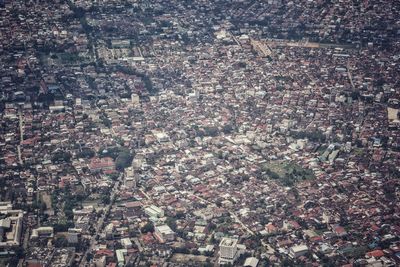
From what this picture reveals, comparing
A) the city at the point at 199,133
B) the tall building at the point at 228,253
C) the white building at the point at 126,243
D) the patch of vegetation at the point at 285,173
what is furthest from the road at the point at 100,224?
the patch of vegetation at the point at 285,173

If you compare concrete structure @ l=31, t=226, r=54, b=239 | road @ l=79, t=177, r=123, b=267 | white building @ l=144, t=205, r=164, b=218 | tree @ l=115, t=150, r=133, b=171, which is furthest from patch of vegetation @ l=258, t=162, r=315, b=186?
concrete structure @ l=31, t=226, r=54, b=239

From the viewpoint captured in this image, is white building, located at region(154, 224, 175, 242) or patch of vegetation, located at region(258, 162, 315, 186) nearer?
white building, located at region(154, 224, 175, 242)

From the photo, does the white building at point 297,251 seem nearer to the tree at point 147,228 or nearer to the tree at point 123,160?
the tree at point 147,228

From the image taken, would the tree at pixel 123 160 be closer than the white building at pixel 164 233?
No

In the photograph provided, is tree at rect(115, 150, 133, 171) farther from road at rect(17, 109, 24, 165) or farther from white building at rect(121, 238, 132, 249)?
white building at rect(121, 238, 132, 249)

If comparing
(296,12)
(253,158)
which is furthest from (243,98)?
Result: (296,12)

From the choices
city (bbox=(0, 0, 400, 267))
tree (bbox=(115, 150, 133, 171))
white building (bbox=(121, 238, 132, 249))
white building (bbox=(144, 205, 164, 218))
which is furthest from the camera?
tree (bbox=(115, 150, 133, 171))

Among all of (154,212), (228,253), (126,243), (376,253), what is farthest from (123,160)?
(376,253)

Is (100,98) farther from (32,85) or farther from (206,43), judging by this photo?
(206,43)

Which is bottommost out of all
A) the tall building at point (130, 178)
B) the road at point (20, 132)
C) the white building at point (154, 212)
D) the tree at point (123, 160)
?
the road at point (20, 132)

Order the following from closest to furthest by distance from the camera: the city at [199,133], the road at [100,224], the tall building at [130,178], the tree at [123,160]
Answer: the road at [100,224], the city at [199,133], the tall building at [130,178], the tree at [123,160]

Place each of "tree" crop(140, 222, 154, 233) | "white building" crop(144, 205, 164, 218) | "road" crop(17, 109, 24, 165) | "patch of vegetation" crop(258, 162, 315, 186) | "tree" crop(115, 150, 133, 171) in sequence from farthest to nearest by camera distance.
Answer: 1. "road" crop(17, 109, 24, 165)
2. "tree" crop(115, 150, 133, 171)
3. "patch of vegetation" crop(258, 162, 315, 186)
4. "white building" crop(144, 205, 164, 218)
5. "tree" crop(140, 222, 154, 233)
